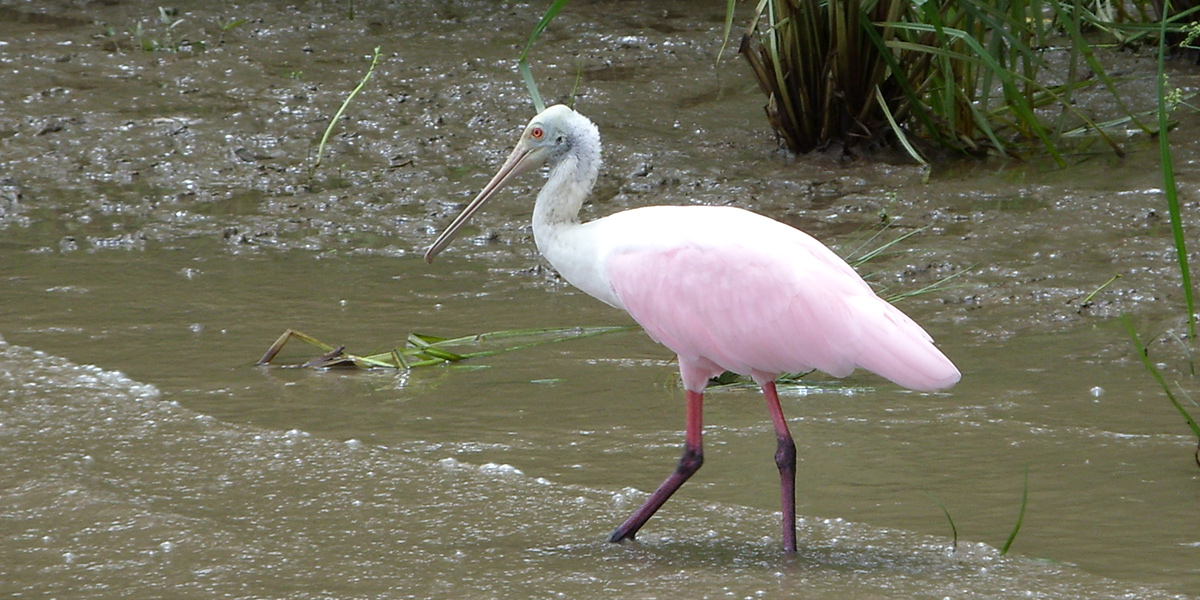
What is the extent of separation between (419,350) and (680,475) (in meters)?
1.52

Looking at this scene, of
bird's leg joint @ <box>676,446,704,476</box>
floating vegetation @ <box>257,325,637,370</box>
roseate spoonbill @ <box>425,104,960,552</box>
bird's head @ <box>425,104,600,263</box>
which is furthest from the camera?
floating vegetation @ <box>257,325,637,370</box>

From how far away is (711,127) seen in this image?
8.04 m

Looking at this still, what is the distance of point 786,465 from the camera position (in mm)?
3797

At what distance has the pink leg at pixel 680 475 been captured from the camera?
148 inches

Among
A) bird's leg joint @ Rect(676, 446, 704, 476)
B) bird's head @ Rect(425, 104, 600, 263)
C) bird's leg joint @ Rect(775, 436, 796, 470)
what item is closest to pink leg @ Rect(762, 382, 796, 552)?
bird's leg joint @ Rect(775, 436, 796, 470)

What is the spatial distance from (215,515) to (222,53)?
5.62 m

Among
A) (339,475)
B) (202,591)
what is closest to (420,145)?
(339,475)

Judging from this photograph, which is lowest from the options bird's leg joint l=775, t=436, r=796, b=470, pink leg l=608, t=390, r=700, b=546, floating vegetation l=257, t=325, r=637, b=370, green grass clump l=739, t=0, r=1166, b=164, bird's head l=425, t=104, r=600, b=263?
floating vegetation l=257, t=325, r=637, b=370

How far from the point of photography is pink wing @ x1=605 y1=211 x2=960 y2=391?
12.4ft

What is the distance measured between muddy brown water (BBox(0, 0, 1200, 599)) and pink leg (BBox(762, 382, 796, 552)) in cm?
9

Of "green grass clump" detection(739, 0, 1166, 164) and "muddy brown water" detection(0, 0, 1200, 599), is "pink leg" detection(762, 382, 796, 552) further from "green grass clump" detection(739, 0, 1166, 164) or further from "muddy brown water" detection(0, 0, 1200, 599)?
"green grass clump" detection(739, 0, 1166, 164)

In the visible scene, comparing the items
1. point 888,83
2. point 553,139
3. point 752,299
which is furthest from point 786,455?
point 888,83

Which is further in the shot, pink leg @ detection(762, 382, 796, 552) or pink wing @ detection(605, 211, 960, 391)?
pink wing @ detection(605, 211, 960, 391)

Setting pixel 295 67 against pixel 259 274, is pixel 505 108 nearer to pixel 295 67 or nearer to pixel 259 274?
pixel 295 67
